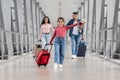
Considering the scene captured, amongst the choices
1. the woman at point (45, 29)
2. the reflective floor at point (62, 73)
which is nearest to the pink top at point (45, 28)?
the woman at point (45, 29)

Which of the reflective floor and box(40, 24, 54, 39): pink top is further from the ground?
box(40, 24, 54, 39): pink top

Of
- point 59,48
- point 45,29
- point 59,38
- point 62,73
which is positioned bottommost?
point 62,73

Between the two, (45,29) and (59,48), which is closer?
(59,48)

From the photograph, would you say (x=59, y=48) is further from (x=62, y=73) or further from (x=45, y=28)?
(x=45, y=28)

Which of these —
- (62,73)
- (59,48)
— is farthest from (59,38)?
(62,73)

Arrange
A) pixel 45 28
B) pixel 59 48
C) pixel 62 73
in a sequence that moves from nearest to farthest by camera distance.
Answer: pixel 62 73, pixel 59 48, pixel 45 28

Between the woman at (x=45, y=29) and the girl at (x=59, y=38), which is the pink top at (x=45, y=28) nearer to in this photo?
the woman at (x=45, y=29)

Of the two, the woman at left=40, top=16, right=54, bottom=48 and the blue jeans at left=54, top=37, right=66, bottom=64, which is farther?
the woman at left=40, top=16, right=54, bottom=48

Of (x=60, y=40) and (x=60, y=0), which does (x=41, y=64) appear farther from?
(x=60, y=0)

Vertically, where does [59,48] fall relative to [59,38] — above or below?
below

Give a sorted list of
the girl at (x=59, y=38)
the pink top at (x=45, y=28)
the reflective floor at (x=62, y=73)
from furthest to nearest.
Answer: the pink top at (x=45, y=28), the girl at (x=59, y=38), the reflective floor at (x=62, y=73)

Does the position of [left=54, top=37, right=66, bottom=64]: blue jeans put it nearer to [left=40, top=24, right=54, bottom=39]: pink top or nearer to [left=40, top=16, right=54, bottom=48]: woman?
[left=40, top=16, right=54, bottom=48]: woman

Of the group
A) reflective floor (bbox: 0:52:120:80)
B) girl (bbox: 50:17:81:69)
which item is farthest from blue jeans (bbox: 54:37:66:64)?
reflective floor (bbox: 0:52:120:80)

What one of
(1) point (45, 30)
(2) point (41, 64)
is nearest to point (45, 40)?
(1) point (45, 30)
